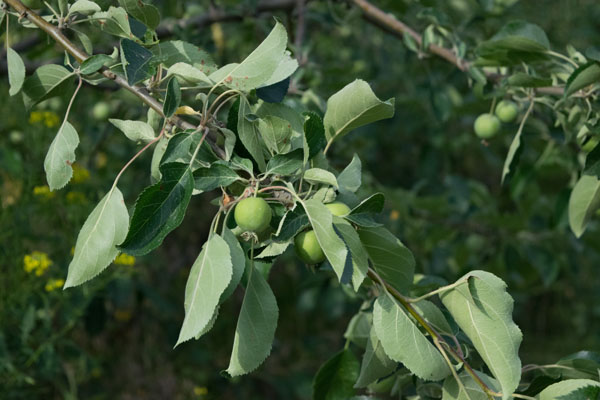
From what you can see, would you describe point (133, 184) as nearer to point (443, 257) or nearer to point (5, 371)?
point (5, 371)

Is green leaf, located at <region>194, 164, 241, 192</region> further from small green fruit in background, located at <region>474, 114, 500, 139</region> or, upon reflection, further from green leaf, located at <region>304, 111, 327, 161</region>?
small green fruit in background, located at <region>474, 114, 500, 139</region>

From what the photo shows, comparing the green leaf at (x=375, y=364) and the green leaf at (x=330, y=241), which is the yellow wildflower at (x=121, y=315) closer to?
the green leaf at (x=375, y=364)

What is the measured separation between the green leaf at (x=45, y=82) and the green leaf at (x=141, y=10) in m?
0.10

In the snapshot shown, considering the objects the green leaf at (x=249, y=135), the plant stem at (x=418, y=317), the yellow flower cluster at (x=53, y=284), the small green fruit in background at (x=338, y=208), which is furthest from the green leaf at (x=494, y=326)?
the yellow flower cluster at (x=53, y=284)

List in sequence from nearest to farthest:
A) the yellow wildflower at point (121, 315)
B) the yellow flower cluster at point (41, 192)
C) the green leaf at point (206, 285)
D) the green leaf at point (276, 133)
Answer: the green leaf at point (206, 285)
the green leaf at point (276, 133)
the yellow flower cluster at point (41, 192)
the yellow wildflower at point (121, 315)

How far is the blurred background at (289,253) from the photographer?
4.50 feet

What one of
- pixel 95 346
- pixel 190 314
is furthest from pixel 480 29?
pixel 190 314

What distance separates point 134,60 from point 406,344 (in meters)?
0.39

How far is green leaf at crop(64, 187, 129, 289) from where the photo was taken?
66cm

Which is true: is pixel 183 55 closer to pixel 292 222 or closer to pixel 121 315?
pixel 292 222

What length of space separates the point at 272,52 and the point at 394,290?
0.28 meters

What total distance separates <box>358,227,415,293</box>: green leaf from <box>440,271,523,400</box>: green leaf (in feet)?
0.23

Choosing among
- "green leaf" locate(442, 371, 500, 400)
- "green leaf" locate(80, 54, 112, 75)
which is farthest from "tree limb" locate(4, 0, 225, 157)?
"green leaf" locate(442, 371, 500, 400)

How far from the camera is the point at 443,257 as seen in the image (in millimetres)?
1873
